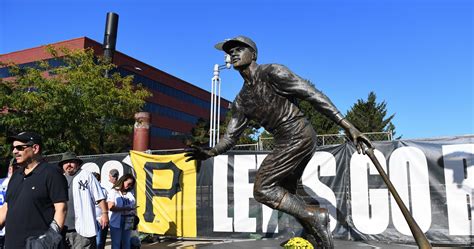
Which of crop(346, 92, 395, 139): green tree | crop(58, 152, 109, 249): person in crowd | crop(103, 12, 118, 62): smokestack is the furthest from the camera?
crop(346, 92, 395, 139): green tree

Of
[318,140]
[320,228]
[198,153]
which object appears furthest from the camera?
[318,140]

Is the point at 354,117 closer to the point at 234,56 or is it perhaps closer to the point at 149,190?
the point at 149,190

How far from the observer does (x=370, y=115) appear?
1350 inches

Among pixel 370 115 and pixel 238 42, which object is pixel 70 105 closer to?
pixel 238 42

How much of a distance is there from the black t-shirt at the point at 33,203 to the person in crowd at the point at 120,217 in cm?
323

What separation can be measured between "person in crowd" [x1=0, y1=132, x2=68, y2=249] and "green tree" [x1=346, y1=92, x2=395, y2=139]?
3142 centimetres

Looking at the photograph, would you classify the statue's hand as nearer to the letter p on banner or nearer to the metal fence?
the metal fence

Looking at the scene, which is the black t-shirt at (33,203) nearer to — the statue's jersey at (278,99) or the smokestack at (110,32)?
the statue's jersey at (278,99)

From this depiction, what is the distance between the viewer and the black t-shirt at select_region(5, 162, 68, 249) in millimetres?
3299

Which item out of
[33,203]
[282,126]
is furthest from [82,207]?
[282,126]

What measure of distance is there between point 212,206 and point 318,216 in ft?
18.2

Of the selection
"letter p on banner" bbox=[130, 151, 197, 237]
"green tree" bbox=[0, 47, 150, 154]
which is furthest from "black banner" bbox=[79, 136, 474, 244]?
"green tree" bbox=[0, 47, 150, 154]

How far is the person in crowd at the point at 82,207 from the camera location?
5.32 m

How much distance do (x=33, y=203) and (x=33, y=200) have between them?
0.02 m
